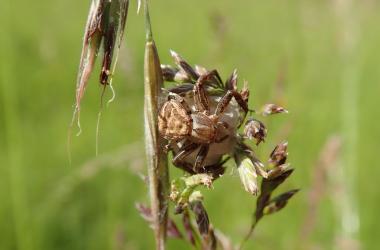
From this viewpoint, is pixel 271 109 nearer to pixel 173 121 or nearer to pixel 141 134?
pixel 173 121

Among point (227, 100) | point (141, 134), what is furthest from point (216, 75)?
point (141, 134)

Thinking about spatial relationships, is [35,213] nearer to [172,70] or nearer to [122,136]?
[122,136]

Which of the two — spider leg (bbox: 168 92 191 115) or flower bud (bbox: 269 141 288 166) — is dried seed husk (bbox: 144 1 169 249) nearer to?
spider leg (bbox: 168 92 191 115)

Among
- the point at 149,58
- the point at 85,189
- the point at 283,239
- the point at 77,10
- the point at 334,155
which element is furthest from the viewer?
the point at 77,10

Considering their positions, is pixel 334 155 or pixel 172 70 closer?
pixel 172 70

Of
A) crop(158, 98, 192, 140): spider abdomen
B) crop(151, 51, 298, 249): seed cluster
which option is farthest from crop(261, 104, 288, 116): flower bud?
crop(158, 98, 192, 140): spider abdomen

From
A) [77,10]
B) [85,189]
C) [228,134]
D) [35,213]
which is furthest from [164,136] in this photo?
[77,10]

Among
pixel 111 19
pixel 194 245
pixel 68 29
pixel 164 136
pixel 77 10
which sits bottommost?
pixel 194 245
